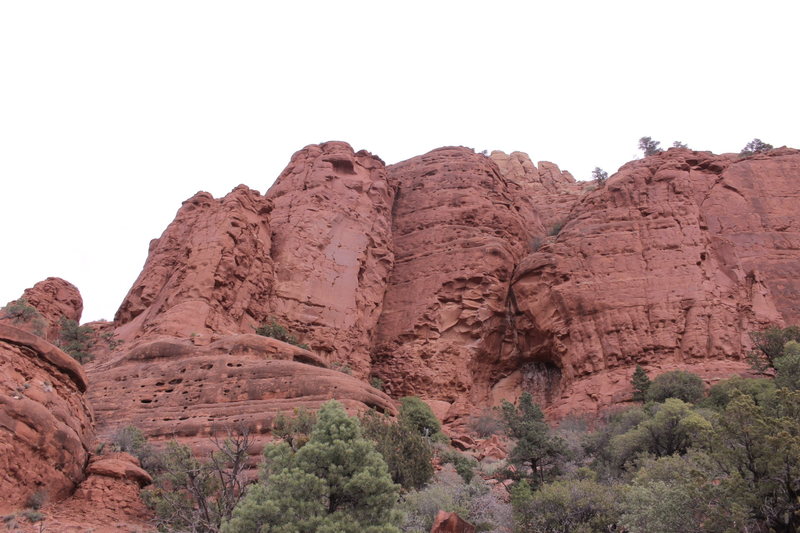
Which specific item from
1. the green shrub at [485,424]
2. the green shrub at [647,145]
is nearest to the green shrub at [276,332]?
the green shrub at [485,424]

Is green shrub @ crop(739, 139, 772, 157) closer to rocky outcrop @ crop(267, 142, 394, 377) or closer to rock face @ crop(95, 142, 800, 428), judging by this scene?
rock face @ crop(95, 142, 800, 428)

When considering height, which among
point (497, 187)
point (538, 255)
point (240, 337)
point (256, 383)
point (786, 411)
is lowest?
point (786, 411)

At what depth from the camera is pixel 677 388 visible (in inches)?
1207

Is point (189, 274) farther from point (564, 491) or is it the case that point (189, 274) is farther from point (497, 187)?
point (497, 187)

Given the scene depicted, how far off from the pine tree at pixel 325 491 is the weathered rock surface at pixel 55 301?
2875 centimetres

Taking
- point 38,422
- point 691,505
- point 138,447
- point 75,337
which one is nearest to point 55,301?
point 75,337

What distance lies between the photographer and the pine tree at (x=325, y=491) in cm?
1123

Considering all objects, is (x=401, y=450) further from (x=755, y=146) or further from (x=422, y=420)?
(x=755, y=146)

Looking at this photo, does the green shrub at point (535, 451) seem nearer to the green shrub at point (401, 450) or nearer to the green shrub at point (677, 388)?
the green shrub at point (401, 450)

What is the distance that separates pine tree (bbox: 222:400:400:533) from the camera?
11234 millimetres

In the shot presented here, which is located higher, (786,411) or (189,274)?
(189,274)

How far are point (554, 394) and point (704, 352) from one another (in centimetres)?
853

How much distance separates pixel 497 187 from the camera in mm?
50781

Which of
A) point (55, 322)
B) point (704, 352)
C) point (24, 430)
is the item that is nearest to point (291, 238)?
A: point (55, 322)
